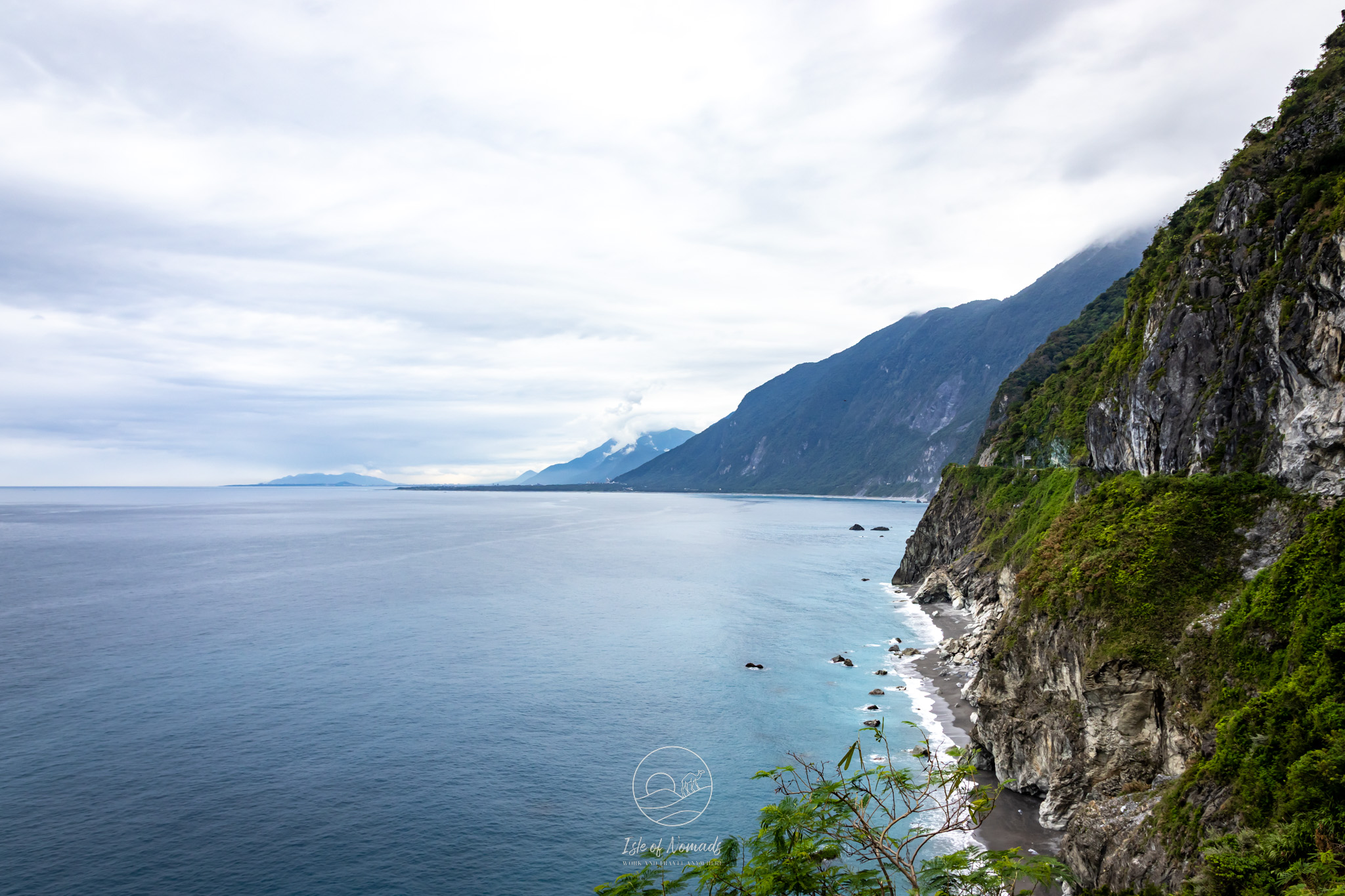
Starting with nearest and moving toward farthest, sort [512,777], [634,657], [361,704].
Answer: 1. [512,777]
2. [361,704]
3. [634,657]

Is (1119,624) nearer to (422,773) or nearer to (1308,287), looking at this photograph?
(1308,287)

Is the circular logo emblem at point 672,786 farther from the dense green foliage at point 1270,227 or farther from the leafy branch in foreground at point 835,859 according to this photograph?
the dense green foliage at point 1270,227

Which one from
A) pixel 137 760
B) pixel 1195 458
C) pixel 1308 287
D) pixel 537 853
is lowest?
pixel 537 853

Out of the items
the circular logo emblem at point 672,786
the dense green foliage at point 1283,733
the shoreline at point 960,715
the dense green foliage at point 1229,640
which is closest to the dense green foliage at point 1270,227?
the dense green foliage at point 1229,640

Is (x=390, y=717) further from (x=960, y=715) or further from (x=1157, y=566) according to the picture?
(x=1157, y=566)

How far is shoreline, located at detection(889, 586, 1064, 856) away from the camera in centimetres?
3042

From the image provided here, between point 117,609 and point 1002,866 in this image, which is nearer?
point 1002,866

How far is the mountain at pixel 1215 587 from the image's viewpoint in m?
19.5

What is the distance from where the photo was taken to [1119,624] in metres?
29.8

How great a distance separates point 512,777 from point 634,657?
23933mm

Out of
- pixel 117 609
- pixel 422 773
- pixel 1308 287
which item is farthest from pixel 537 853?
pixel 117 609

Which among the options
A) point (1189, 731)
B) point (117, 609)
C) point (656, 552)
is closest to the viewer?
point (1189, 731)

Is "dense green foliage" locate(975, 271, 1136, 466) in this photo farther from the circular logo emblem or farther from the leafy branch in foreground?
the leafy branch in foreground

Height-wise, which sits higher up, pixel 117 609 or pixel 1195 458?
pixel 1195 458
